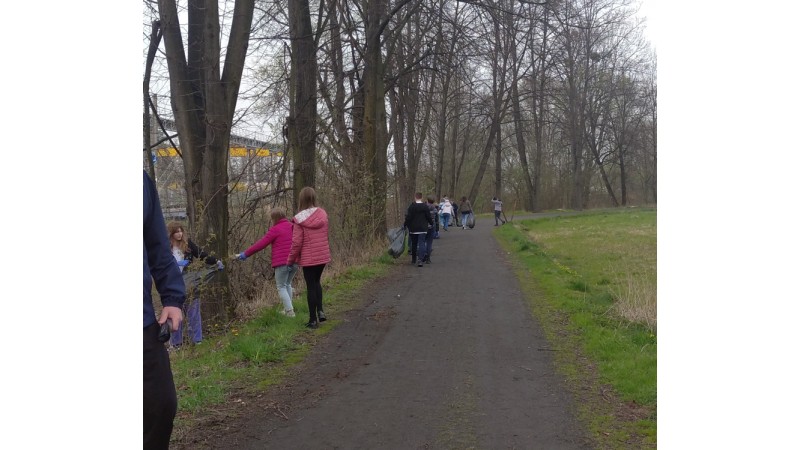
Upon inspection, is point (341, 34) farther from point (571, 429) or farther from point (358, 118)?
point (571, 429)

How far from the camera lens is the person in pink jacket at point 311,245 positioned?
338 inches

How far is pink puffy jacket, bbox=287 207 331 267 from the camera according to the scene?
8562 mm

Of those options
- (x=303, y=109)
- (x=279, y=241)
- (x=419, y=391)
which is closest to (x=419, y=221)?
(x=303, y=109)

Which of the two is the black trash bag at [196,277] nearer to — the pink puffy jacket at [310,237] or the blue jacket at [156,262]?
the pink puffy jacket at [310,237]

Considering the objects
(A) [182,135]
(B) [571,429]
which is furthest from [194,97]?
(B) [571,429]

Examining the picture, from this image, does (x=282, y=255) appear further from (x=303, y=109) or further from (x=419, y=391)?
(x=303, y=109)

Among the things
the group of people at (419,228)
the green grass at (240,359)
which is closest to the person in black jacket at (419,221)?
the group of people at (419,228)

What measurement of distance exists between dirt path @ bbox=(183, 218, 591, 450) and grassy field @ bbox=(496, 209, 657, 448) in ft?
0.78

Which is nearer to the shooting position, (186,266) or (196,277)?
(186,266)

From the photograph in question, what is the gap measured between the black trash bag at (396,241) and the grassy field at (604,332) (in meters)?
2.91

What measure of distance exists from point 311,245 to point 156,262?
5.26 metres

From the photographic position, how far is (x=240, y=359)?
279 inches

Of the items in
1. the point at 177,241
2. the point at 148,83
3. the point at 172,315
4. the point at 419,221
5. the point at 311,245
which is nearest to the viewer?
the point at 172,315

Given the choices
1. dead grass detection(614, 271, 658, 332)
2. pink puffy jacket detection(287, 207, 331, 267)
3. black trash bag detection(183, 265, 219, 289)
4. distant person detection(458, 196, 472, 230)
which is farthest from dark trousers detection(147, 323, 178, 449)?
distant person detection(458, 196, 472, 230)
